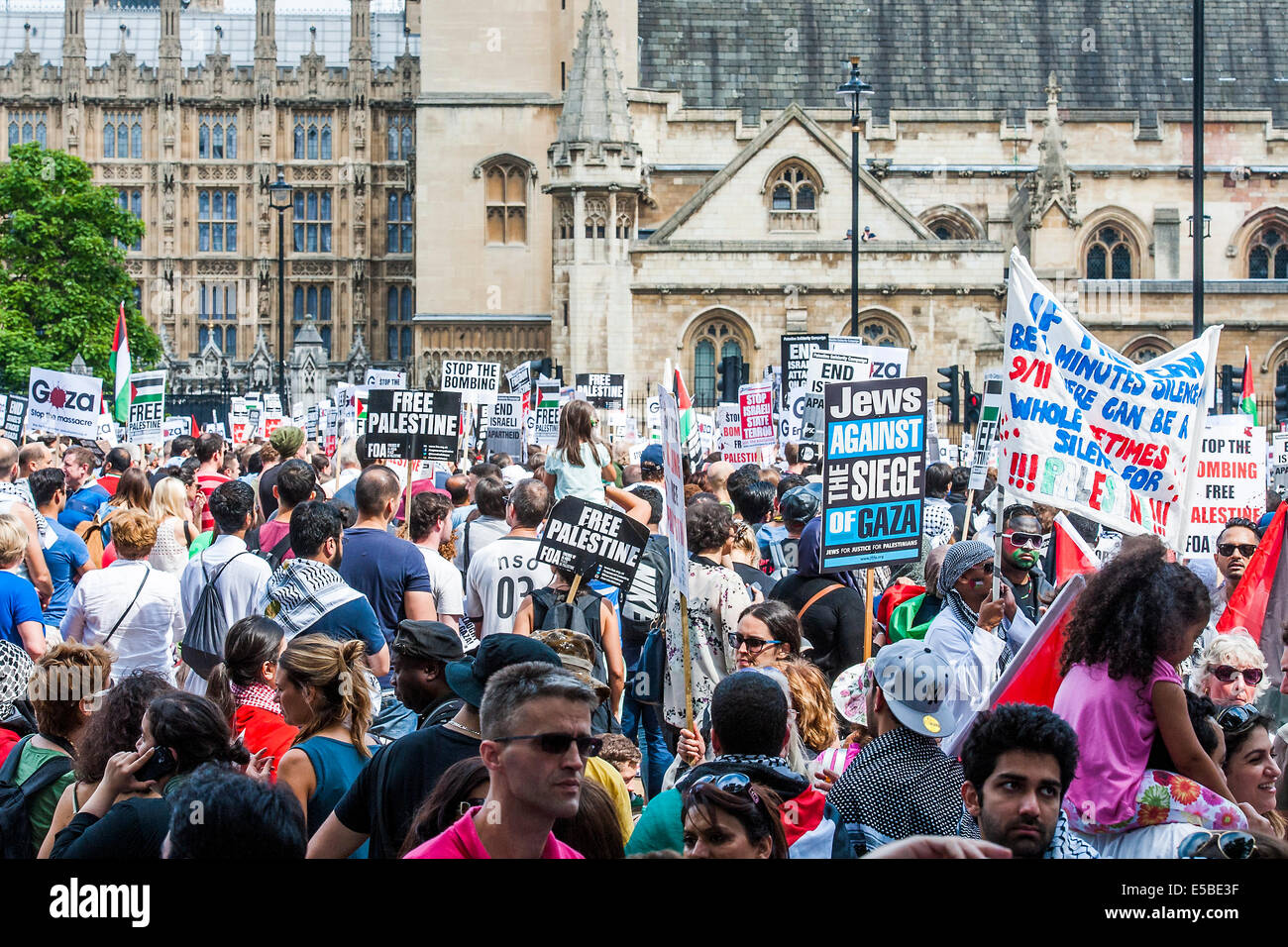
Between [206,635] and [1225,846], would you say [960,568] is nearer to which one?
[1225,846]

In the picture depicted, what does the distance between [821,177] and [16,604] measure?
34025 millimetres

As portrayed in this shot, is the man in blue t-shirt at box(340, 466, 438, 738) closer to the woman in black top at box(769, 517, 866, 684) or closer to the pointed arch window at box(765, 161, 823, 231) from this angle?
the woman in black top at box(769, 517, 866, 684)

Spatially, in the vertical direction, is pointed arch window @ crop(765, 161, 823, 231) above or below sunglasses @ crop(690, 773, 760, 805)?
above

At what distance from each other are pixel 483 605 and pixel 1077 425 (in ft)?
9.48

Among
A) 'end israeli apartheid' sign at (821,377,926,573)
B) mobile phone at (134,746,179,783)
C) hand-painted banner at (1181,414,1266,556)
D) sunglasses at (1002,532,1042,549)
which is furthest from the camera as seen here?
hand-painted banner at (1181,414,1266,556)

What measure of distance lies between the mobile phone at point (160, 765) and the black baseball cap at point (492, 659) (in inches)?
32.5

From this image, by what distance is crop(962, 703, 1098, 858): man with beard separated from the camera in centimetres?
411

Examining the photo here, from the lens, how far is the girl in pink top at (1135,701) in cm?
474

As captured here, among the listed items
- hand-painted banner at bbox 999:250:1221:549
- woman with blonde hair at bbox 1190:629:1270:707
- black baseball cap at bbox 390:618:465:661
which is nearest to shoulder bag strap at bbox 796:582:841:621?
hand-painted banner at bbox 999:250:1221:549

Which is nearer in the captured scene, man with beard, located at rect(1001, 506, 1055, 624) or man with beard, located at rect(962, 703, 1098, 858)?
man with beard, located at rect(962, 703, 1098, 858)

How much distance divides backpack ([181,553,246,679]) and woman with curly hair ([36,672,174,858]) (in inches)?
88.3

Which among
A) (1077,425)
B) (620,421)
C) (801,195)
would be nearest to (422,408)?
(1077,425)

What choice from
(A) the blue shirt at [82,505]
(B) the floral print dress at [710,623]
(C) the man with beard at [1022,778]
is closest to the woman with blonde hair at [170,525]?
(A) the blue shirt at [82,505]

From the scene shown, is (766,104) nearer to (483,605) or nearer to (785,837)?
(483,605)
